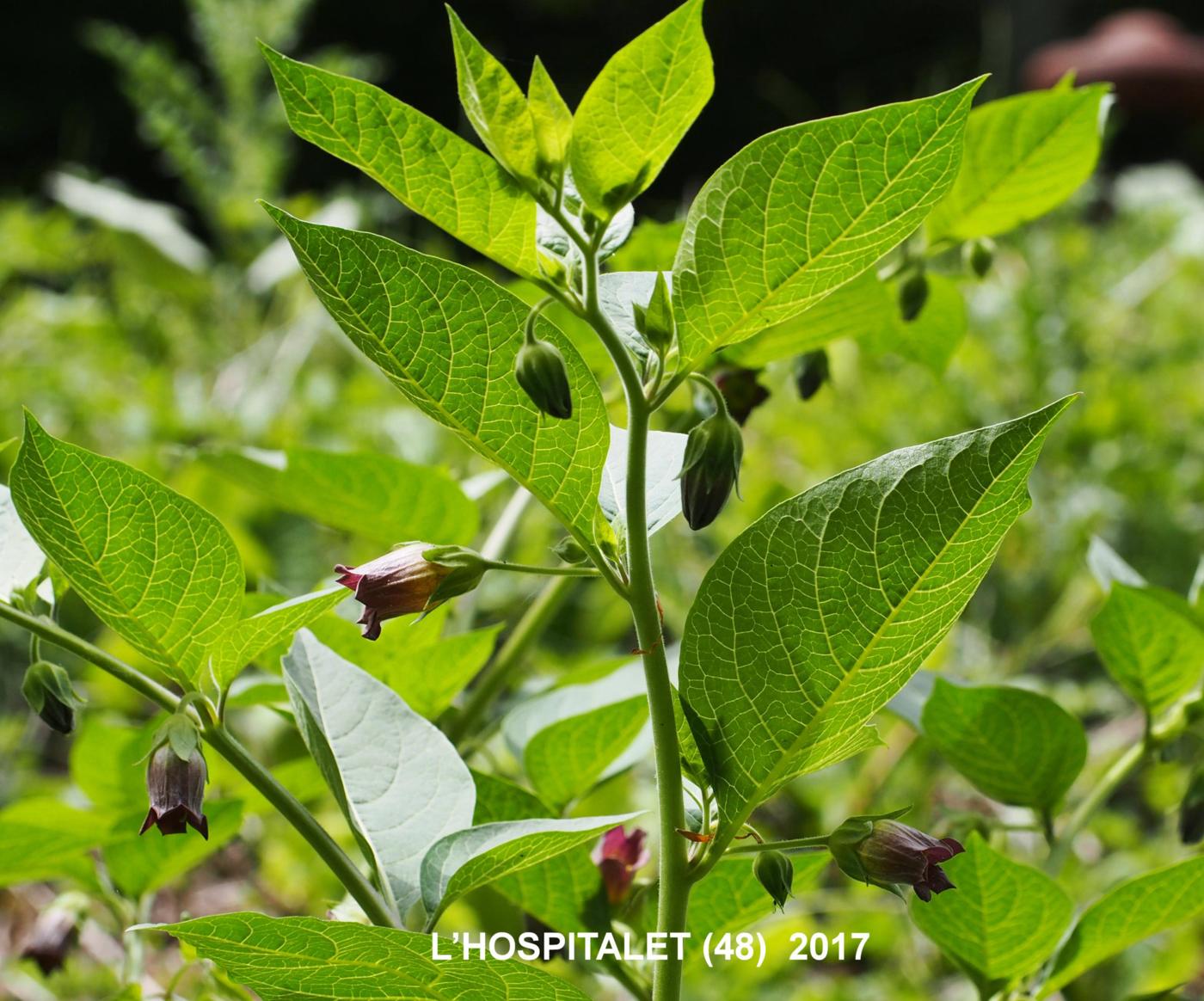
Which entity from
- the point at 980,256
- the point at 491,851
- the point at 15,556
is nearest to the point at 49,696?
the point at 15,556

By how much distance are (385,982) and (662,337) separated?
141 mm

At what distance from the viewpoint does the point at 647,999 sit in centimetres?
35

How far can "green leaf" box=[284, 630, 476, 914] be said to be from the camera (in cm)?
30

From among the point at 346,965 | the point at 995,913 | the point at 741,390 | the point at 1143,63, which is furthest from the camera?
the point at 1143,63

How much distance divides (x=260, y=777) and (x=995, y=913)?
200mm

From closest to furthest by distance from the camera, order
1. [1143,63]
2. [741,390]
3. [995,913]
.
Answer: [995,913]
[741,390]
[1143,63]

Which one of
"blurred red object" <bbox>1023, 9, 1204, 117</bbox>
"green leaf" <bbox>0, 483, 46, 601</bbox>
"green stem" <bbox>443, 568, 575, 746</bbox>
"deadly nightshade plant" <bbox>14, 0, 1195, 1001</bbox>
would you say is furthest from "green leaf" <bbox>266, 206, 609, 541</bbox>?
"blurred red object" <bbox>1023, 9, 1204, 117</bbox>

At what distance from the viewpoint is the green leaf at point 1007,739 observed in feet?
1.28

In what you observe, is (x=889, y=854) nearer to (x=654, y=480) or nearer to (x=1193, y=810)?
(x=654, y=480)

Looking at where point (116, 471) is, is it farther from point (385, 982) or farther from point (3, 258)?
point (3, 258)

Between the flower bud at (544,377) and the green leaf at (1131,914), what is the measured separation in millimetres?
211

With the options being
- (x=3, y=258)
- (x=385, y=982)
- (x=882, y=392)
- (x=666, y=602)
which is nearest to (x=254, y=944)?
(x=385, y=982)

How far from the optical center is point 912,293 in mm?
467

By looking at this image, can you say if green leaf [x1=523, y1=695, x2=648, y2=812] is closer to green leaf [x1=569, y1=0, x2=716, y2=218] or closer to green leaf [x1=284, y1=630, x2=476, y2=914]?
Answer: green leaf [x1=284, y1=630, x2=476, y2=914]
